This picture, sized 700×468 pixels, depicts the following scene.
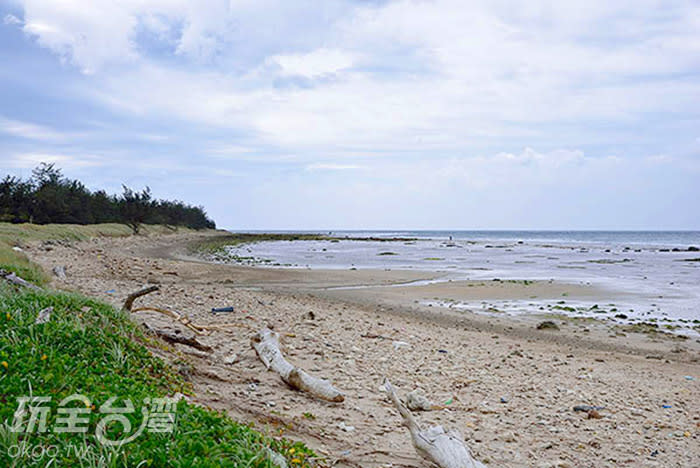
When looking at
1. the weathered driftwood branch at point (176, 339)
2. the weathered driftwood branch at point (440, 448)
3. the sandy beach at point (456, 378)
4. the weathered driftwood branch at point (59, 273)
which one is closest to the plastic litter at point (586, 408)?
the sandy beach at point (456, 378)

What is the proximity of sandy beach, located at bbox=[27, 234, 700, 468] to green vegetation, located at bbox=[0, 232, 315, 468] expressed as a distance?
2.01 feet

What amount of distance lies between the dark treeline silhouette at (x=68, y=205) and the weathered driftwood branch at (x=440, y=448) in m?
45.0

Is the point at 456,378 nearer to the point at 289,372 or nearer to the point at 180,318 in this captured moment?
the point at 289,372

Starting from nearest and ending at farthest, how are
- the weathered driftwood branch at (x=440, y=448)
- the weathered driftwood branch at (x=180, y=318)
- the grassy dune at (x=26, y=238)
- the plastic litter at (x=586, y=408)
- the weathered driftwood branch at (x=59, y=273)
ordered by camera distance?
the weathered driftwood branch at (x=440, y=448)
the plastic litter at (x=586, y=408)
the weathered driftwood branch at (x=180, y=318)
the grassy dune at (x=26, y=238)
the weathered driftwood branch at (x=59, y=273)

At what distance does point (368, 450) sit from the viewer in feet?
14.5

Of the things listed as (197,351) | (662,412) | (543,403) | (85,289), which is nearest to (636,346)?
(662,412)

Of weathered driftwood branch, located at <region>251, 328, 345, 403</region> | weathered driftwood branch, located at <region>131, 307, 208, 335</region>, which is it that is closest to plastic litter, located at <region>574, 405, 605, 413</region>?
weathered driftwood branch, located at <region>251, 328, 345, 403</region>

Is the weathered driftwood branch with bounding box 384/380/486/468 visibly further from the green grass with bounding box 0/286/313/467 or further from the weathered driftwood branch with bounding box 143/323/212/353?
the weathered driftwood branch with bounding box 143/323/212/353

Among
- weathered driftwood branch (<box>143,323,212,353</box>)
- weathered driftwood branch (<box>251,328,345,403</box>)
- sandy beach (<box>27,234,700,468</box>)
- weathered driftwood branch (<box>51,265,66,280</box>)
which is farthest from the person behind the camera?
weathered driftwood branch (<box>51,265,66,280</box>)

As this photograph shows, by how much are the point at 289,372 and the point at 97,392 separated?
273 cm

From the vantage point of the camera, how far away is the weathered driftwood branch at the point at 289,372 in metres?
5.67

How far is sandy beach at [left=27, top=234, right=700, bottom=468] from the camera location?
4.88 metres

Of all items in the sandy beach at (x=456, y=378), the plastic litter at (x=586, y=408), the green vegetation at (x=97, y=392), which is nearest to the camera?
the green vegetation at (x=97, y=392)

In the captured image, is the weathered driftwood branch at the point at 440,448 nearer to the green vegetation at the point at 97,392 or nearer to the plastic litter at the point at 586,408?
the green vegetation at the point at 97,392
